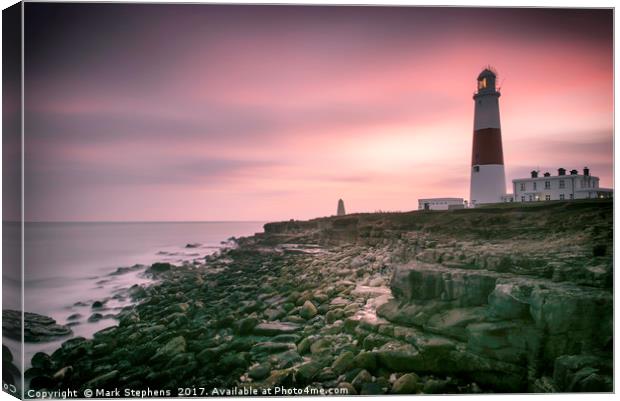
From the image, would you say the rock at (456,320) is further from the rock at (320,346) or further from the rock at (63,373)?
the rock at (63,373)

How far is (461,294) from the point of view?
13.3 feet

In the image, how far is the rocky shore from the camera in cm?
383

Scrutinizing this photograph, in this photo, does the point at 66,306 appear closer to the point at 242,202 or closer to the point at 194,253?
the point at 194,253

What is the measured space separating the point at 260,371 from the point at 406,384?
56.9 inches

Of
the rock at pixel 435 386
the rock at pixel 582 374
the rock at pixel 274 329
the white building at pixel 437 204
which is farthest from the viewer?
the white building at pixel 437 204

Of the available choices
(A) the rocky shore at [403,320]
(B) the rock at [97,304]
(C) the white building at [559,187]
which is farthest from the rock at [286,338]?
(C) the white building at [559,187]

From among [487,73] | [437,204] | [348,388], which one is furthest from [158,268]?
[487,73]

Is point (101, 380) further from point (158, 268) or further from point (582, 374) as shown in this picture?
point (582, 374)

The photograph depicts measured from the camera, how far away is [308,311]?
4461 millimetres

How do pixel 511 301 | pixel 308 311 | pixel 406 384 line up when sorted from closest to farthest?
1. pixel 511 301
2. pixel 406 384
3. pixel 308 311

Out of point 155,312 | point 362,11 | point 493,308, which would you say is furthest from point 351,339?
point 362,11

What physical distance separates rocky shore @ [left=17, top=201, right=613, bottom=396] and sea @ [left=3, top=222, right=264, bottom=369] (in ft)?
0.71

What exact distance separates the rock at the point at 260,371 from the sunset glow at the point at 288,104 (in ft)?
5.45

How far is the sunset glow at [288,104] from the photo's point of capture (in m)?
4.19
